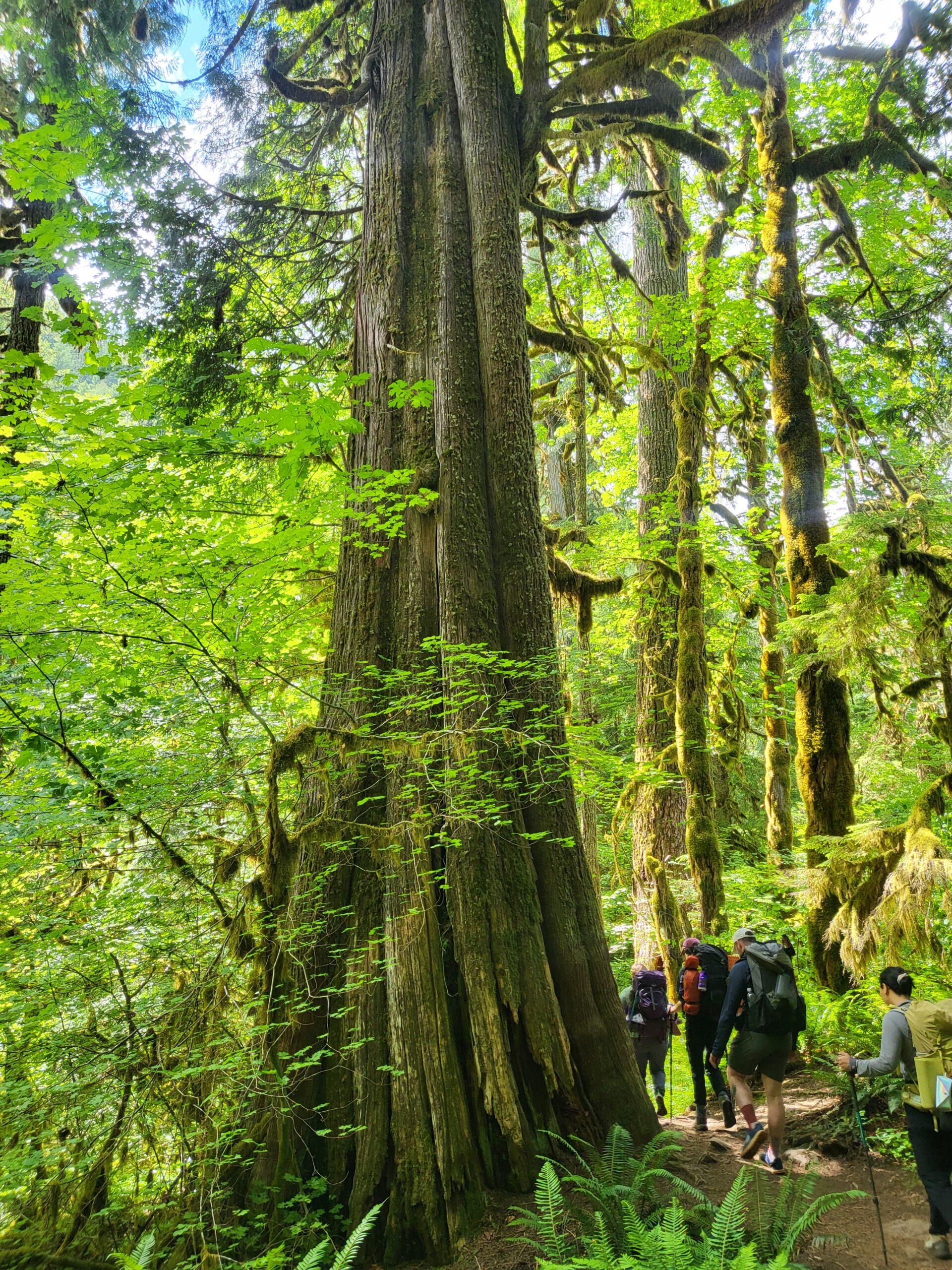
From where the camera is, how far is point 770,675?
9.26m

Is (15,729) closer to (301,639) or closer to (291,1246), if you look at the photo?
(301,639)

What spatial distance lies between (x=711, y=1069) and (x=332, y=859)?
3489 mm

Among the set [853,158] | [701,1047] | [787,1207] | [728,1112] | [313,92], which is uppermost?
[313,92]

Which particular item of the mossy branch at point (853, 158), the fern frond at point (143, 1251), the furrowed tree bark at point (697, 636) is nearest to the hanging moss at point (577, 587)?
the furrowed tree bark at point (697, 636)

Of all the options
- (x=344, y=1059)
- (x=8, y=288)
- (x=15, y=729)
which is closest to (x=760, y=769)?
(x=344, y=1059)

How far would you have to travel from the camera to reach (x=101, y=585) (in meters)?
4.04

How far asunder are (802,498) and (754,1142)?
16.1 feet

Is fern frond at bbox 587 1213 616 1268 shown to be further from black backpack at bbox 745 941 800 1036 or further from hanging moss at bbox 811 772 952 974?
hanging moss at bbox 811 772 952 974

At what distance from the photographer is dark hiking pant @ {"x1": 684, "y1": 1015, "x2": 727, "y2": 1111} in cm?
538

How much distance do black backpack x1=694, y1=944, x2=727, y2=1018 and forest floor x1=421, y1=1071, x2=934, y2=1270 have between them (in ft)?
2.44

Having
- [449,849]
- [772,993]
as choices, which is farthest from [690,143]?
[772,993]

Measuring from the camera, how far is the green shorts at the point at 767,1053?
4559mm

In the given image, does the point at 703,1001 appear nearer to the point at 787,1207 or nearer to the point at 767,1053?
the point at 767,1053

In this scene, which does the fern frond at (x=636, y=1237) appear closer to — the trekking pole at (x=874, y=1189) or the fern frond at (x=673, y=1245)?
the fern frond at (x=673, y=1245)
